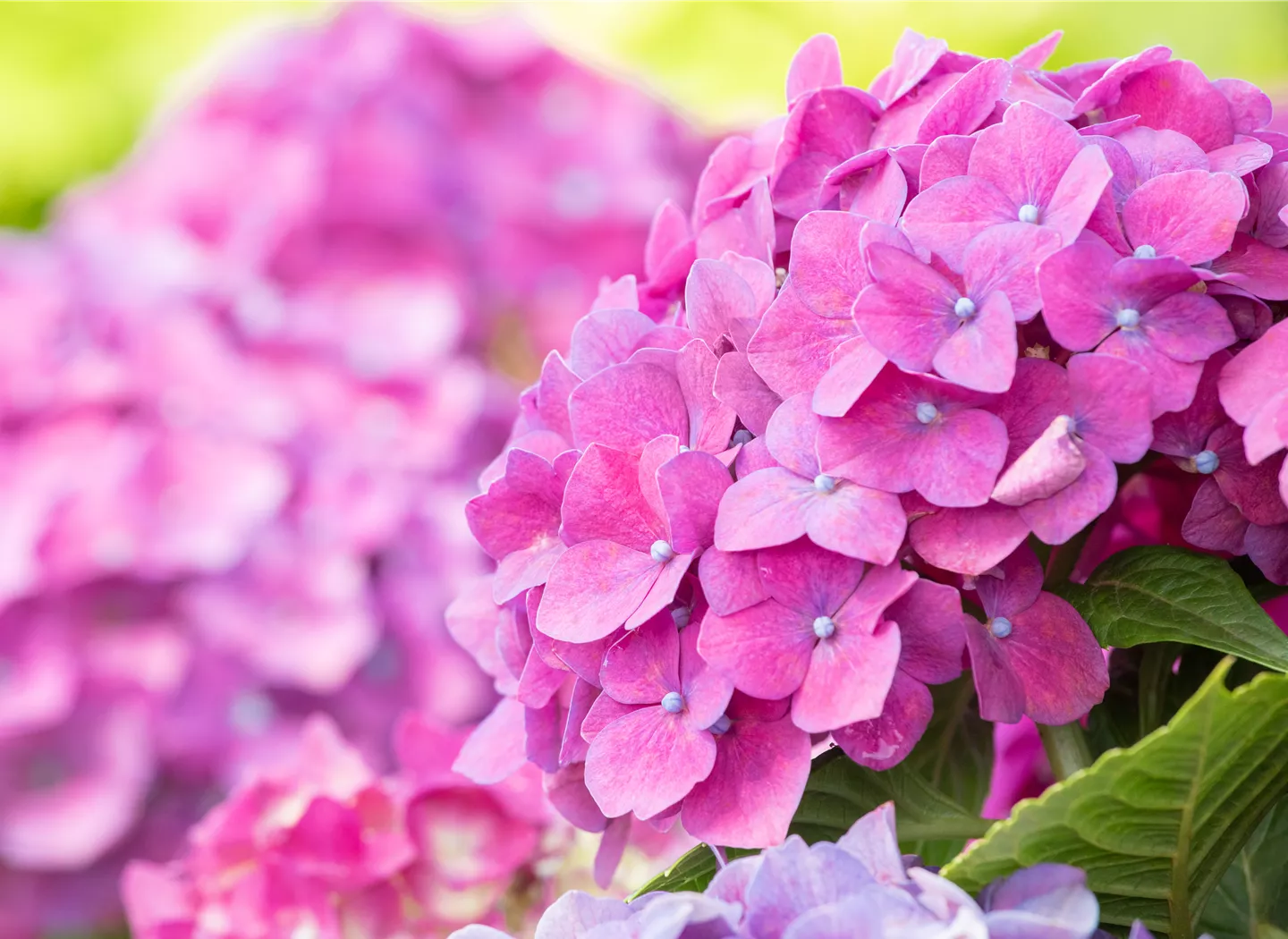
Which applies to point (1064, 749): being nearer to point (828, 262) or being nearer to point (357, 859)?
point (828, 262)

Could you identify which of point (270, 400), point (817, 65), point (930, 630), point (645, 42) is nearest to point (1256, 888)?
point (930, 630)

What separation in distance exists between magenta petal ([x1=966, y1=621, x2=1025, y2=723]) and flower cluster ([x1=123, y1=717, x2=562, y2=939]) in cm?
29

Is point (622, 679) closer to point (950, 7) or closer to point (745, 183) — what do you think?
point (745, 183)

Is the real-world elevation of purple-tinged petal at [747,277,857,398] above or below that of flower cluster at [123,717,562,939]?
above

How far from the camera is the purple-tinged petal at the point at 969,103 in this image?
1.28 ft

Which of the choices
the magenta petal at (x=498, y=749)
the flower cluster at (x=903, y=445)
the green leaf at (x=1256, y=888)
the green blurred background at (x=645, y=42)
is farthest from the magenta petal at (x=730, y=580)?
the green blurred background at (x=645, y=42)

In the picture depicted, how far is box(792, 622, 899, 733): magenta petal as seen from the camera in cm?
32

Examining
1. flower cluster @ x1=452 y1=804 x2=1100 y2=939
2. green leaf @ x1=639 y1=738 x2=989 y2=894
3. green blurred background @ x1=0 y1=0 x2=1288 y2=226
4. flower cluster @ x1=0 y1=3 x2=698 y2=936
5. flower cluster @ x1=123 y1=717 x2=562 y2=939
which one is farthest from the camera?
green blurred background @ x1=0 y1=0 x2=1288 y2=226

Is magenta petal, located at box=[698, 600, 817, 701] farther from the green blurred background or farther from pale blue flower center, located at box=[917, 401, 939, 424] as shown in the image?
the green blurred background

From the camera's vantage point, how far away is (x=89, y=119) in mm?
1636

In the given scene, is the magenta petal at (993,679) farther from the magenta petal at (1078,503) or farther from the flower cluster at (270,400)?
the flower cluster at (270,400)

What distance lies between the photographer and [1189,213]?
0.35 metres

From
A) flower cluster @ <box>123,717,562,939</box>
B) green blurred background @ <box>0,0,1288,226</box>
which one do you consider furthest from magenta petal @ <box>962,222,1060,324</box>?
green blurred background @ <box>0,0,1288,226</box>

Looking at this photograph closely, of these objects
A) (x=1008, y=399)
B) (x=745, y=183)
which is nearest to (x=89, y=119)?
(x=745, y=183)
